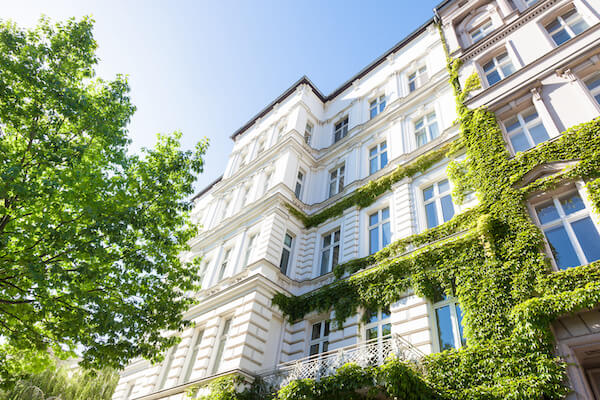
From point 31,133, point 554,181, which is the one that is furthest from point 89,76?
point 554,181

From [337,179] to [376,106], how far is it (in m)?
6.35

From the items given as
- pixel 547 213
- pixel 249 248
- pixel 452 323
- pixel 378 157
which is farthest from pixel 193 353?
pixel 547 213

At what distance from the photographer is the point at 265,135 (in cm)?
2972

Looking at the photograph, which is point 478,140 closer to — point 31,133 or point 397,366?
point 397,366

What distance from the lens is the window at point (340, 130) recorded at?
26344mm

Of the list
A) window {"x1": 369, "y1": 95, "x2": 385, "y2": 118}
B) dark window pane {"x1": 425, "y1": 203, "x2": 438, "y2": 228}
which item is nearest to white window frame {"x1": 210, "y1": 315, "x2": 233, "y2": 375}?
dark window pane {"x1": 425, "y1": 203, "x2": 438, "y2": 228}

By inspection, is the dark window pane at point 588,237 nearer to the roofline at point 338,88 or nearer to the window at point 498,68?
the window at point 498,68

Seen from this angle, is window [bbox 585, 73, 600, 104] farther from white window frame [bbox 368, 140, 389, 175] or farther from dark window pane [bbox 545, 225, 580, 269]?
white window frame [bbox 368, 140, 389, 175]

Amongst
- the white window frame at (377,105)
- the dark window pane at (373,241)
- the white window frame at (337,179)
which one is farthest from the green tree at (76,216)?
the white window frame at (377,105)

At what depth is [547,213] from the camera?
→ 1193 cm

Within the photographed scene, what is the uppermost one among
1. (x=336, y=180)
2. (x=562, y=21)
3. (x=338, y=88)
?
(x=338, y=88)

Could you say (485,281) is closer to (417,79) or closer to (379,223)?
(379,223)

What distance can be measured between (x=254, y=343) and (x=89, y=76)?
12157 millimetres

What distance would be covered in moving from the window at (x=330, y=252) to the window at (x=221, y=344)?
16.5 feet
